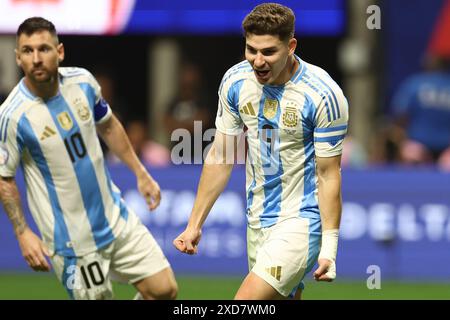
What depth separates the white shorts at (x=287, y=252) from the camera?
764cm

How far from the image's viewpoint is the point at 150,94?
1845 centimetres

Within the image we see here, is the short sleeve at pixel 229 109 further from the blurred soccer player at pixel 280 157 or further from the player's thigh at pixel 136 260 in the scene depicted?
the player's thigh at pixel 136 260

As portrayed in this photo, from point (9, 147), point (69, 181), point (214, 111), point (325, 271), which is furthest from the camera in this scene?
point (214, 111)

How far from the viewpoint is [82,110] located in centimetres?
862

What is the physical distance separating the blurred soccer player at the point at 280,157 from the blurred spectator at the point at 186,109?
6.26 meters

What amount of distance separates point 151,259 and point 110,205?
19.9 inches

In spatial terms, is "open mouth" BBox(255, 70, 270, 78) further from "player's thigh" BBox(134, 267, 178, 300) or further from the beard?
"player's thigh" BBox(134, 267, 178, 300)

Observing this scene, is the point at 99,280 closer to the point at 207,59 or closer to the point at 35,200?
the point at 35,200

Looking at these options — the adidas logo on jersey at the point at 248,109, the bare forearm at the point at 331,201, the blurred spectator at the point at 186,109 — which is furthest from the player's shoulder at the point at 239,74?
the blurred spectator at the point at 186,109

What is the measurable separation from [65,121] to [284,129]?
A: 169 cm

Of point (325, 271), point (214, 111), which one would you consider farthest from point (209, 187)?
point (214, 111)

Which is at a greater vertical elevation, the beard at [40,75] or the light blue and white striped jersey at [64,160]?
the beard at [40,75]

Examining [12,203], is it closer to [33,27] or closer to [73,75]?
[73,75]

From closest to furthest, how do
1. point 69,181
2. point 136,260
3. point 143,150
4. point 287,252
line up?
point 287,252 → point 69,181 → point 136,260 → point 143,150
